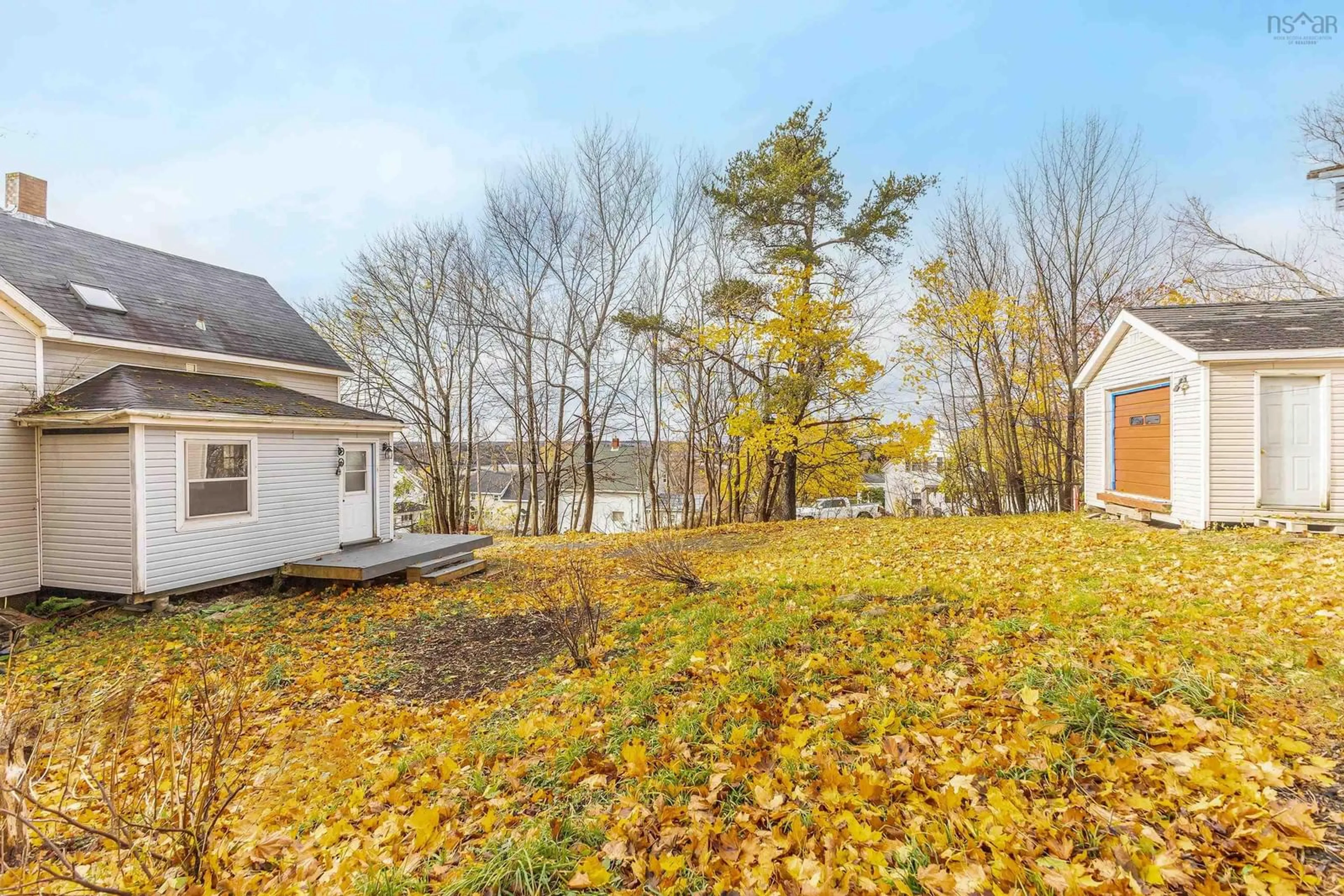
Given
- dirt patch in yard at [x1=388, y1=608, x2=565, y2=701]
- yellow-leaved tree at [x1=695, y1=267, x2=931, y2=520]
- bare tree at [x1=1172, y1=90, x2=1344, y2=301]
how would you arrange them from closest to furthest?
1. dirt patch in yard at [x1=388, y1=608, x2=565, y2=701]
2. yellow-leaved tree at [x1=695, y1=267, x2=931, y2=520]
3. bare tree at [x1=1172, y1=90, x2=1344, y2=301]

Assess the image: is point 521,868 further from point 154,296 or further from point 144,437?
point 154,296

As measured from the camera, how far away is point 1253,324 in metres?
9.33

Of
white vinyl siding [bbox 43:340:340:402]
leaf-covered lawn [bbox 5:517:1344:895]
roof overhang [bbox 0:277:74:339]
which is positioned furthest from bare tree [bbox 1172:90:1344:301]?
roof overhang [bbox 0:277:74:339]

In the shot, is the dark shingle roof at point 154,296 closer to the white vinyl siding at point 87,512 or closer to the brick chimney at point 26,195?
the brick chimney at point 26,195

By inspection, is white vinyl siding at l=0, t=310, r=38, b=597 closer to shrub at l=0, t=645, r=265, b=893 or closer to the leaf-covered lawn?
the leaf-covered lawn

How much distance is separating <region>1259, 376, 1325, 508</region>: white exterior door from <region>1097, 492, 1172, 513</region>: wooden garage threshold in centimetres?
120

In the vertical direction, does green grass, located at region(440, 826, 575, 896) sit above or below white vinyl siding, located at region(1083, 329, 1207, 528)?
below

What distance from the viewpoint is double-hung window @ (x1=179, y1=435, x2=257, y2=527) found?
8133 mm

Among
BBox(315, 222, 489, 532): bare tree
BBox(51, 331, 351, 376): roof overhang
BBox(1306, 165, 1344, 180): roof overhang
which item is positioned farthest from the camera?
BBox(315, 222, 489, 532): bare tree

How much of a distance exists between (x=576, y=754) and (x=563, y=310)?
18004 millimetres

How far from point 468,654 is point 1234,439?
449 inches

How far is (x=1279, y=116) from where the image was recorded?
14.9 meters

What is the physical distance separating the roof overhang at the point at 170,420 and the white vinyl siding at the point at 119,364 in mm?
863

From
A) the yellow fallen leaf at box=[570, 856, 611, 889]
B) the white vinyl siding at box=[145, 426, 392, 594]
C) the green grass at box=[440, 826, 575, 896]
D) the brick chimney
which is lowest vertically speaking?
the green grass at box=[440, 826, 575, 896]
